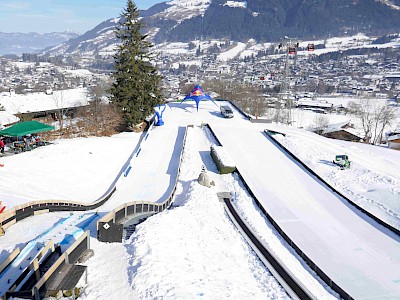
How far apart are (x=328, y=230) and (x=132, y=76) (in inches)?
852

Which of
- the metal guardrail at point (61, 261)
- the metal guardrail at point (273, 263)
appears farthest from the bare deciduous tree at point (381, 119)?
the metal guardrail at point (61, 261)

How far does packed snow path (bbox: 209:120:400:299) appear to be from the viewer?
409 inches

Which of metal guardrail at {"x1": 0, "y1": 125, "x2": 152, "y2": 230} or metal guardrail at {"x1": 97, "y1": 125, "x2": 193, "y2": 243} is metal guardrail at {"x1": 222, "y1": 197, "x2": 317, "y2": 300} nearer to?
metal guardrail at {"x1": 97, "y1": 125, "x2": 193, "y2": 243}

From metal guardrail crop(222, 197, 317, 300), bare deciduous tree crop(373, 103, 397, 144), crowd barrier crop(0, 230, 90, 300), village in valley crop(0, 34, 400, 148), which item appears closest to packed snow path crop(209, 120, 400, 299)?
metal guardrail crop(222, 197, 317, 300)

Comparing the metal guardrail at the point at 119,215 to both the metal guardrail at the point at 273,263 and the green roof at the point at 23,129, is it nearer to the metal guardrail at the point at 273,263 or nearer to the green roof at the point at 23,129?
the metal guardrail at the point at 273,263

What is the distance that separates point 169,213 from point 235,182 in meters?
6.18

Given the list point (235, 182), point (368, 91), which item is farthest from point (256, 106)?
point (368, 91)

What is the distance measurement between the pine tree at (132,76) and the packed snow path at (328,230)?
474 inches

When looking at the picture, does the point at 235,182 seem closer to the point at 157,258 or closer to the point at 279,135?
the point at 157,258

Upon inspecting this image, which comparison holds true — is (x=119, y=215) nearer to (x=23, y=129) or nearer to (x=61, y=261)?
(x=61, y=261)

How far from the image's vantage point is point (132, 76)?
28609 mm

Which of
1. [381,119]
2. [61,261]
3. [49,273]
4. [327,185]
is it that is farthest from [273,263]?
[381,119]

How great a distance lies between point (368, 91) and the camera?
12975cm

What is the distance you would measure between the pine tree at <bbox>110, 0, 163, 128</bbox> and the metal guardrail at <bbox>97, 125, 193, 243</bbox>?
14.4 m
